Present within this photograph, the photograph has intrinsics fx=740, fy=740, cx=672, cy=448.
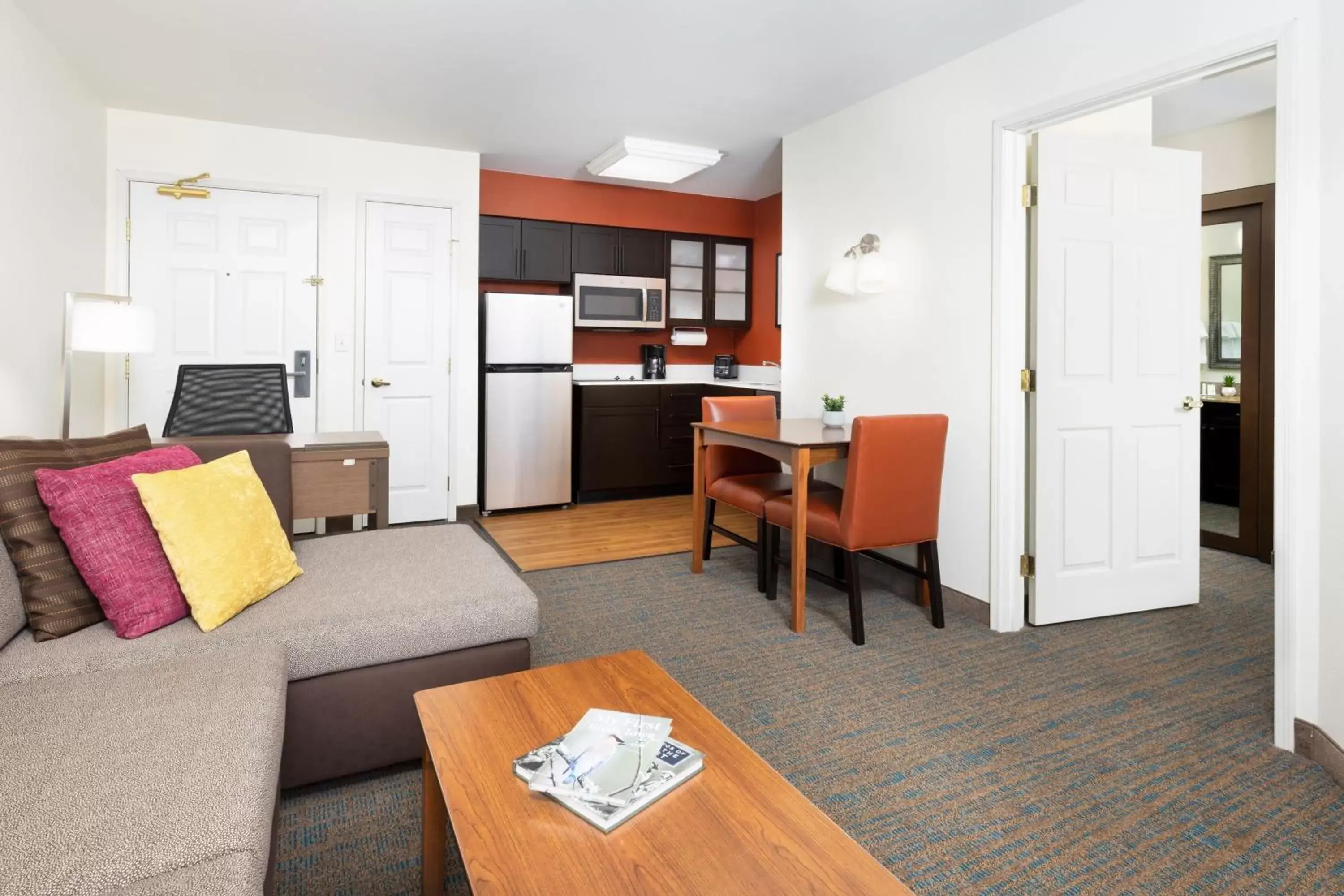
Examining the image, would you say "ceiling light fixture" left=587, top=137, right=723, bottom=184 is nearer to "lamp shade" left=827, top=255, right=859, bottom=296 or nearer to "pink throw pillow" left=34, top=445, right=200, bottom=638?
"lamp shade" left=827, top=255, right=859, bottom=296

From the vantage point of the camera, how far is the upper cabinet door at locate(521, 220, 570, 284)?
551cm

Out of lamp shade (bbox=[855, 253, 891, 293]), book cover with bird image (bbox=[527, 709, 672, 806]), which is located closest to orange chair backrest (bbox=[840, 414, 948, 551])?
lamp shade (bbox=[855, 253, 891, 293])

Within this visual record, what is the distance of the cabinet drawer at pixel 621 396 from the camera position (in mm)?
5623

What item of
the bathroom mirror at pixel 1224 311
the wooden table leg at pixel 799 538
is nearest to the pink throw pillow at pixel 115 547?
the wooden table leg at pixel 799 538

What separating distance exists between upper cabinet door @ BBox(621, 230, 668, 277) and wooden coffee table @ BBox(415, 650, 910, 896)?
482 centimetres

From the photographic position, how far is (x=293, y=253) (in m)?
4.54

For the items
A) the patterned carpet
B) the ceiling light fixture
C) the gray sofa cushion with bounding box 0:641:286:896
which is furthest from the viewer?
the ceiling light fixture

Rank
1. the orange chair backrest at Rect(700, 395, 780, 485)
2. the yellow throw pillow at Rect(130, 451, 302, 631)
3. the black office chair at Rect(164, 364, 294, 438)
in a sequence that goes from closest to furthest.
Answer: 1. the yellow throw pillow at Rect(130, 451, 302, 631)
2. the black office chair at Rect(164, 364, 294, 438)
3. the orange chair backrest at Rect(700, 395, 780, 485)

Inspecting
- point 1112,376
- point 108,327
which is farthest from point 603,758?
point 1112,376

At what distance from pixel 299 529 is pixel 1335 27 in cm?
502

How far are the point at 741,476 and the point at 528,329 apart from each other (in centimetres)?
219

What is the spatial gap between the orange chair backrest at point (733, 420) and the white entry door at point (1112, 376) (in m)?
1.42

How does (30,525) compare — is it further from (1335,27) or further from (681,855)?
(1335,27)

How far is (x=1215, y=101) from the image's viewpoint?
397 centimetres
